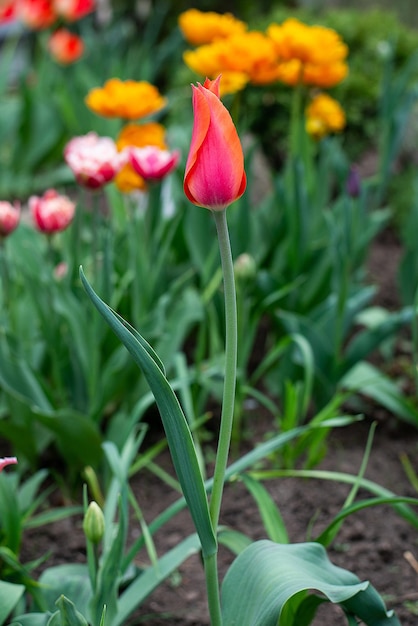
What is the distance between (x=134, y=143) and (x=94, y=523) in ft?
4.46

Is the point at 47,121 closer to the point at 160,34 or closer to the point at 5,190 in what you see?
the point at 5,190

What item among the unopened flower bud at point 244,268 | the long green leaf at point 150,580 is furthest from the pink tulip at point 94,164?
the long green leaf at point 150,580

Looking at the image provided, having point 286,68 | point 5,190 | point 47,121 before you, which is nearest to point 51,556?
point 286,68

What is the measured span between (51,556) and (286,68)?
1.43 m

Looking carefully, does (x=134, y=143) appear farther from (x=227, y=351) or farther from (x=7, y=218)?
(x=227, y=351)

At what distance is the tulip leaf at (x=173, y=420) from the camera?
1.01m

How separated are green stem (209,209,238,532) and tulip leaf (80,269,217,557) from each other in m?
0.03

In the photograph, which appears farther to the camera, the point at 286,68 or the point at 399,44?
the point at 399,44

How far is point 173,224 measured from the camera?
6.50 feet

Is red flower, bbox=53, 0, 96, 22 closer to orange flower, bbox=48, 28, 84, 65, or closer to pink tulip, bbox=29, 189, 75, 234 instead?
orange flower, bbox=48, 28, 84, 65

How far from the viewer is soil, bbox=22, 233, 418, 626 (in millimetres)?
1549

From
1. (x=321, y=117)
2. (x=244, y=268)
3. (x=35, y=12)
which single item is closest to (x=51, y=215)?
(x=244, y=268)

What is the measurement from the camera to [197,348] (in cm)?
220

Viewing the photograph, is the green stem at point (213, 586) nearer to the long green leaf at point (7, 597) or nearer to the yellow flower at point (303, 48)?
the long green leaf at point (7, 597)
